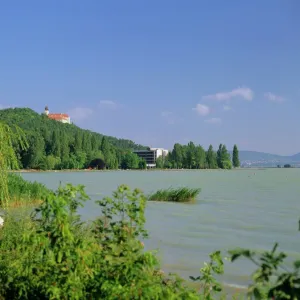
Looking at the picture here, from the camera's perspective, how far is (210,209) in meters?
26.5

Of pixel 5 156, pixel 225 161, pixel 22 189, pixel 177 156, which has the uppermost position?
pixel 177 156

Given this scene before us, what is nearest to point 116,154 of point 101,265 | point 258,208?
point 258,208

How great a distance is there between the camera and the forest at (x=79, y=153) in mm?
138750

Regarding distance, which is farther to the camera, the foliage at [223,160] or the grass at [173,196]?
the foliage at [223,160]

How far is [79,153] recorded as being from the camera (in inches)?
6255

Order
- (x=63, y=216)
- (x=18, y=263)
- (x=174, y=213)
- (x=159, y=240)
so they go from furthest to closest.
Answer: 1. (x=174, y=213)
2. (x=159, y=240)
3. (x=18, y=263)
4. (x=63, y=216)

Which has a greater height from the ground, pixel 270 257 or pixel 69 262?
pixel 270 257

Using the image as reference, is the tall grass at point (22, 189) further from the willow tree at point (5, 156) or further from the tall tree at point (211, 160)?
the tall tree at point (211, 160)

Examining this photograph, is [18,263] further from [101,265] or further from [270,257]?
[270,257]

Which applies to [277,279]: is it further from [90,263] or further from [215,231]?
[215,231]

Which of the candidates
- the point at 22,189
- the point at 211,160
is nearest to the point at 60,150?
the point at 211,160

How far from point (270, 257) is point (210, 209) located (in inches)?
973

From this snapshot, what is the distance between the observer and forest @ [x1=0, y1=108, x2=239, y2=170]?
138750 mm

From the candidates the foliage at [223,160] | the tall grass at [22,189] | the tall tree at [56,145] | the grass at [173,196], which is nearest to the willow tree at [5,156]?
the tall grass at [22,189]
